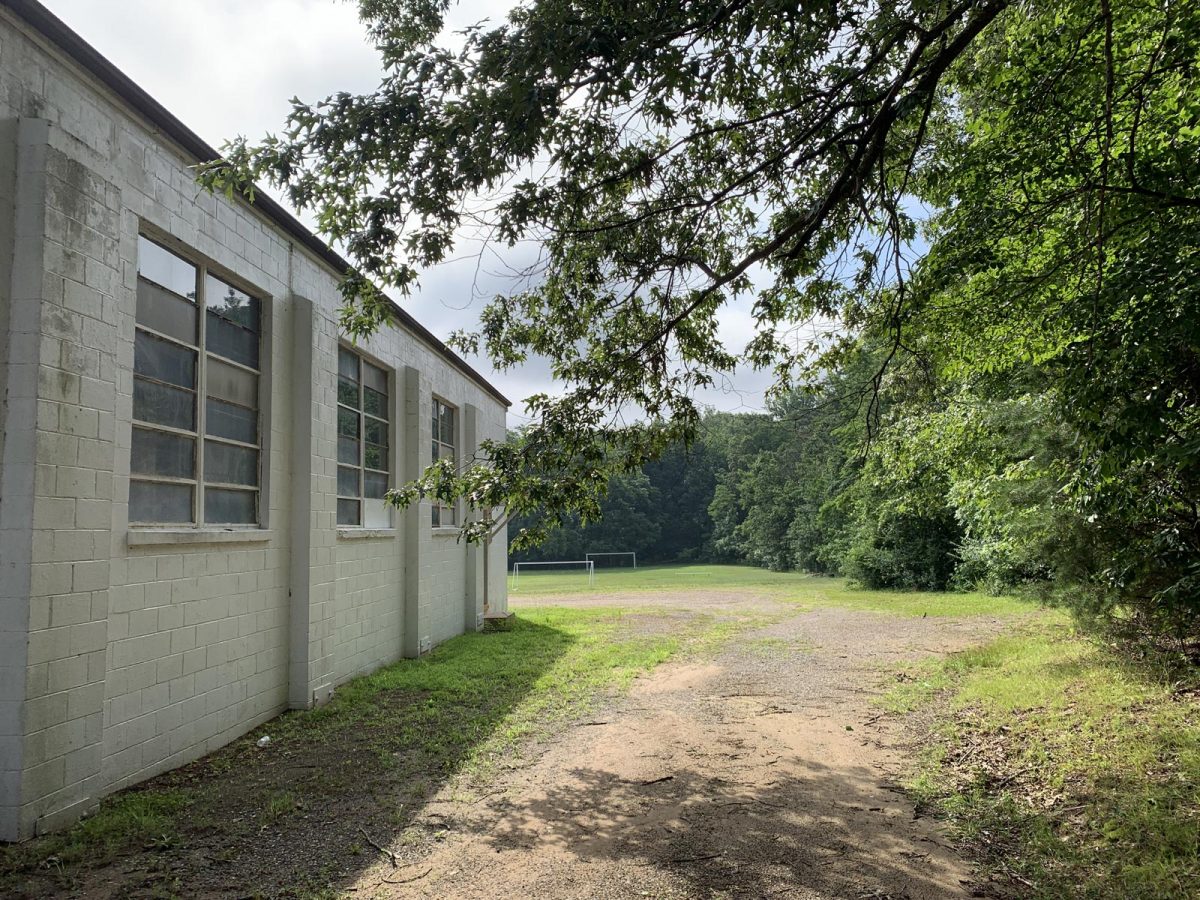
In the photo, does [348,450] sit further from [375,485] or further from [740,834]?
[740,834]

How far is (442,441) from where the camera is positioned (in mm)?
14148

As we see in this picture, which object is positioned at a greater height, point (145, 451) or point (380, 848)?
point (145, 451)

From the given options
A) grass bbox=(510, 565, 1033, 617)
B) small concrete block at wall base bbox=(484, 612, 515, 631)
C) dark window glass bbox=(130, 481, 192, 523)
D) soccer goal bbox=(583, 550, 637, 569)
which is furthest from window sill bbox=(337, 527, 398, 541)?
soccer goal bbox=(583, 550, 637, 569)

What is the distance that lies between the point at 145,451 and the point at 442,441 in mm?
8264

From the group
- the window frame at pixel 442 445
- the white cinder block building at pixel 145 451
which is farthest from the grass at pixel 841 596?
the white cinder block building at pixel 145 451

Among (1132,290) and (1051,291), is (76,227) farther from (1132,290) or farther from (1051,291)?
(1051,291)

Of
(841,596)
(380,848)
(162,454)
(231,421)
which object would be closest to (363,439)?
(231,421)

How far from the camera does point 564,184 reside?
588 centimetres

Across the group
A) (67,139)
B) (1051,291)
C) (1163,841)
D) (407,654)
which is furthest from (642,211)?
(407,654)

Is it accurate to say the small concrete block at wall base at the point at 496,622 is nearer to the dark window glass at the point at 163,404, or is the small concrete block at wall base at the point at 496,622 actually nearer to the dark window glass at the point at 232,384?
the dark window glass at the point at 232,384

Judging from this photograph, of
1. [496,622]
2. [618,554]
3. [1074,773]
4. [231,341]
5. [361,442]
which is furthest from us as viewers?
[618,554]

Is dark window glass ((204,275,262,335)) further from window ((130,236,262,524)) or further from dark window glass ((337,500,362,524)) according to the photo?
dark window glass ((337,500,362,524))

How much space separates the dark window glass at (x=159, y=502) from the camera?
228 inches

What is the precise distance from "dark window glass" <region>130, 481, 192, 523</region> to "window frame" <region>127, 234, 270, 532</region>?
0.02m
